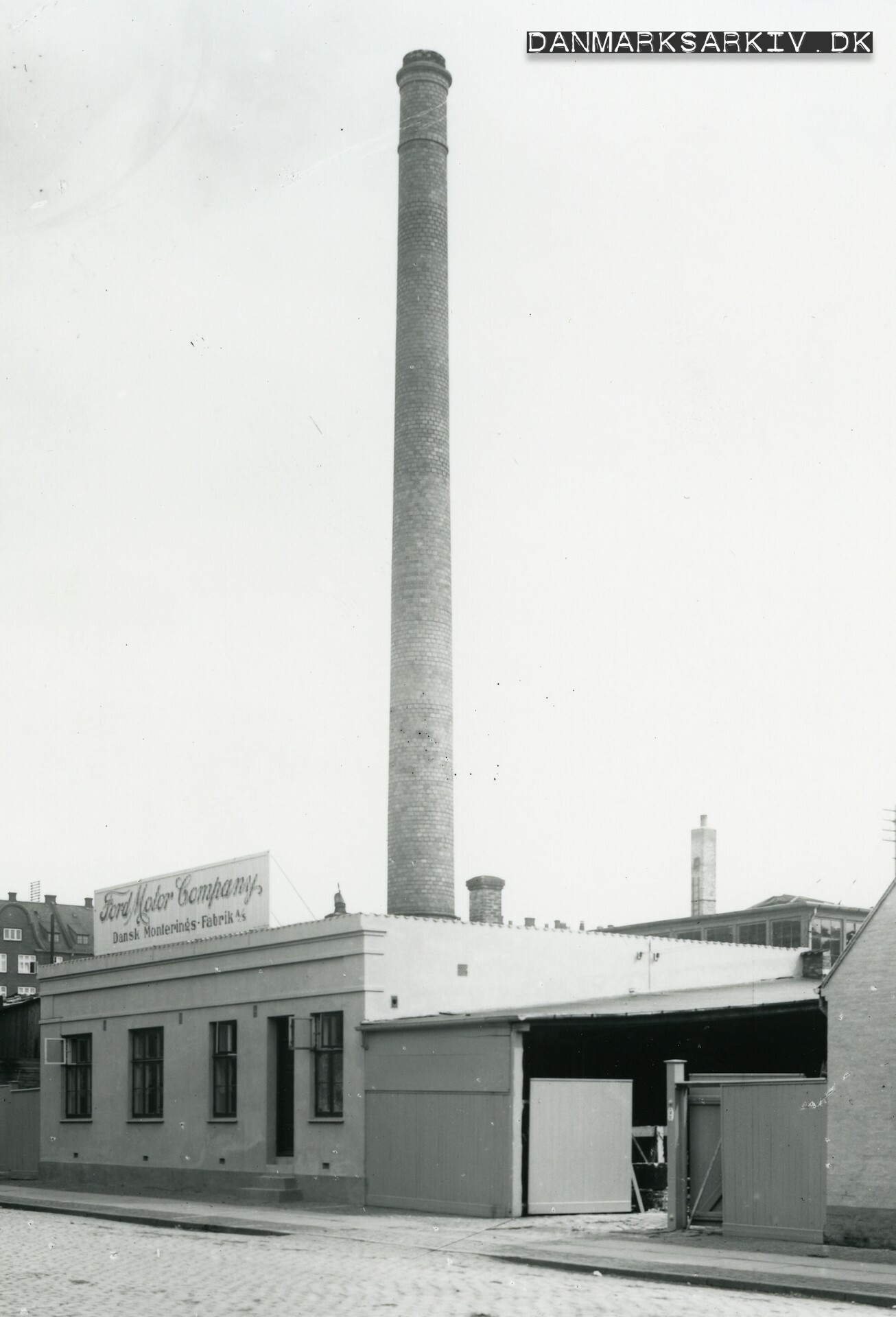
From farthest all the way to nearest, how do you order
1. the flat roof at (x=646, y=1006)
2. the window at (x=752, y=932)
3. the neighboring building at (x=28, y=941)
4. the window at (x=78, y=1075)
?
the neighboring building at (x=28, y=941) → the window at (x=752, y=932) → the window at (x=78, y=1075) → the flat roof at (x=646, y=1006)

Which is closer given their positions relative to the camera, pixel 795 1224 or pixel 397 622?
pixel 795 1224

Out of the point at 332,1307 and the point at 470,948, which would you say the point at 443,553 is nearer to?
the point at 470,948

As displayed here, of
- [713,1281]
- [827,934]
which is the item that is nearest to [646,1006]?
[713,1281]

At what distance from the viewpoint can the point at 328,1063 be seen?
25703 mm

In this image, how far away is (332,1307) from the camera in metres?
12.6

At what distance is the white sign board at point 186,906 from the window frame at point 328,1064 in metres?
2.61

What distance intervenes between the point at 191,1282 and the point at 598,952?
45.4 ft

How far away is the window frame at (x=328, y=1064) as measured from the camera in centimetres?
2536

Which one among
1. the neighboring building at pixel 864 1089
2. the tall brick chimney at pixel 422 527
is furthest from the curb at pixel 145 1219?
the tall brick chimney at pixel 422 527

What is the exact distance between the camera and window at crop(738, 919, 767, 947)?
53719 millimetres

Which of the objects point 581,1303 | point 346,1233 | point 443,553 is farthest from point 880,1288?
point 443,553

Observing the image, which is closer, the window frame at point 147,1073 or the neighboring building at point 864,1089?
the neighboring building at point 864,1089

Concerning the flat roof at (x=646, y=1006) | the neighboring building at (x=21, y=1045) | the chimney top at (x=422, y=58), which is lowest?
the neighboring building at (x=21, y=1045)

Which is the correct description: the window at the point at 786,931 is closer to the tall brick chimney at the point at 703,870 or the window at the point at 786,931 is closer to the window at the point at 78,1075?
the tall brick chimney at the point at 703,870
